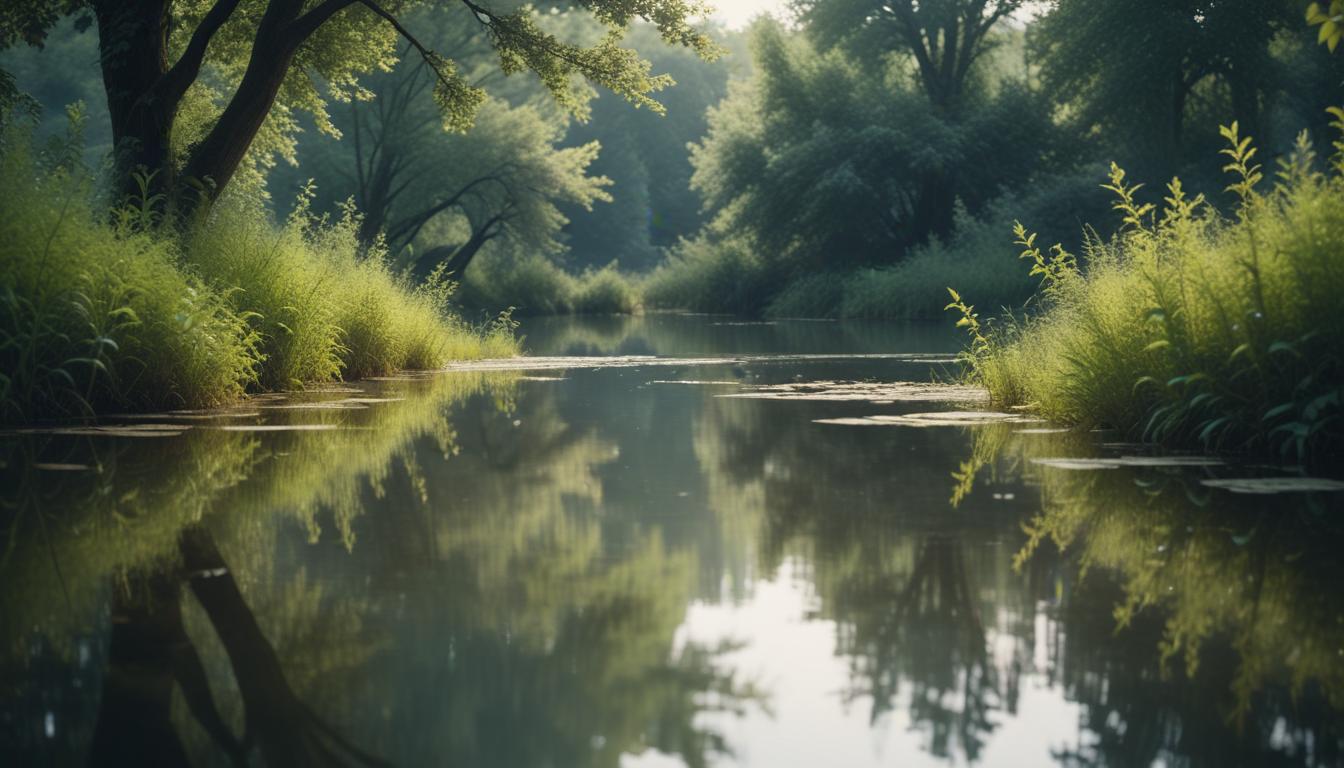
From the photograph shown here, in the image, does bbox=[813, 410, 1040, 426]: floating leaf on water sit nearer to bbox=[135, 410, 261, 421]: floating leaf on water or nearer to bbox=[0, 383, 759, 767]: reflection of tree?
bbox=[0, 383, 759, 767]: reflection of tree

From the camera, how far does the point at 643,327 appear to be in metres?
34.9

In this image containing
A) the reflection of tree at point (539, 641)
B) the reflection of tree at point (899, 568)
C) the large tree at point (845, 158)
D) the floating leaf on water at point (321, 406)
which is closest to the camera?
the reflection of tree at point (539, 641)

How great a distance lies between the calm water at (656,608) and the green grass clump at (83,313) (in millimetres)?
922

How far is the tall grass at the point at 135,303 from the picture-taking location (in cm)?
941

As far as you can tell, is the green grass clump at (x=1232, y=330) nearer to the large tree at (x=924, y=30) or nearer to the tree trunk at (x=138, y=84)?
the tree trunk at (x=138, y=84)

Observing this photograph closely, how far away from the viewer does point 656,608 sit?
14.8 ft

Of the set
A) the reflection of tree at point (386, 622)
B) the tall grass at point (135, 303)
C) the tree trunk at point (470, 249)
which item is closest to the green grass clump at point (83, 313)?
the tall grass at point (135, 303)

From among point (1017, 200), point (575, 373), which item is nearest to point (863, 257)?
point (1017, 200)

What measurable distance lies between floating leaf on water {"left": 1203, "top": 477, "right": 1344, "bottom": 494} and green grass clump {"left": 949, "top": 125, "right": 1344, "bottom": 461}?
55 cm

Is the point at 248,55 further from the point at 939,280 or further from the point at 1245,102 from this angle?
the point at 1245,102

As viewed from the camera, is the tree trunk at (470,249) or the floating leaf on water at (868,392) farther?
the tree trunk at (470,249)

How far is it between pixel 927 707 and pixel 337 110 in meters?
43.5

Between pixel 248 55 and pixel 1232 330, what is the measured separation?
14.9 meters

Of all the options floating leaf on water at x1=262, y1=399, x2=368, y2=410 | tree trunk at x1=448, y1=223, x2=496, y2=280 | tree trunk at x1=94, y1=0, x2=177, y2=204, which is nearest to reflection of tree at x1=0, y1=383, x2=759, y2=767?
floating leaf on water at x1=262, y1=399, x2=368, y2=410
